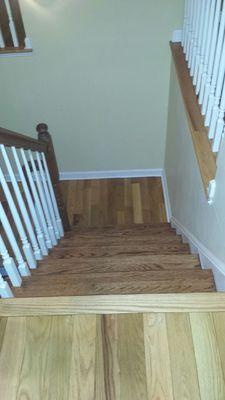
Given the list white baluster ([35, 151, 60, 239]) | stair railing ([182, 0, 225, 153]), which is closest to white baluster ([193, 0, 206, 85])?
stair railing ([182, 0, 225, 153])

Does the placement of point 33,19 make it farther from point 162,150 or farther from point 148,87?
point 162,150

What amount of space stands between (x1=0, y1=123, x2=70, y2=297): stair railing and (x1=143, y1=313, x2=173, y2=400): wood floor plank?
646 mm

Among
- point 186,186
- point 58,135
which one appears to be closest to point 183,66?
point 186,186

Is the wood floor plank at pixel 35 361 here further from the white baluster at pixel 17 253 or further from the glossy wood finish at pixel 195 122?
the glossy wood finish at pixel 195 122

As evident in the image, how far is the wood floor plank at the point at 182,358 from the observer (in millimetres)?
1111

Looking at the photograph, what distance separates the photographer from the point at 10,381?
117cm

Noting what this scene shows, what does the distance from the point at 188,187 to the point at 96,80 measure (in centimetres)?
135

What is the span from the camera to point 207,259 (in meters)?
1.83

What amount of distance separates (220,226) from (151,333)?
22.3 inches

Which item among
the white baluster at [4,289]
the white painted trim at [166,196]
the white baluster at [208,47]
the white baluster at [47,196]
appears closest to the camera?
the white baluster at [4,289]

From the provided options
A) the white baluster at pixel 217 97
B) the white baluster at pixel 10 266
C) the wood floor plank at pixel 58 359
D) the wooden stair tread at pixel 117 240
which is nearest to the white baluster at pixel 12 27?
the wooden stair tread at pixel 117 240

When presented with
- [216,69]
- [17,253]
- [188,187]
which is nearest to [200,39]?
[216,69]

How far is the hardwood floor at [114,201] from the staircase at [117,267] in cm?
64

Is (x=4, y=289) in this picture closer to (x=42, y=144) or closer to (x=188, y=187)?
(x=42, y=144)
